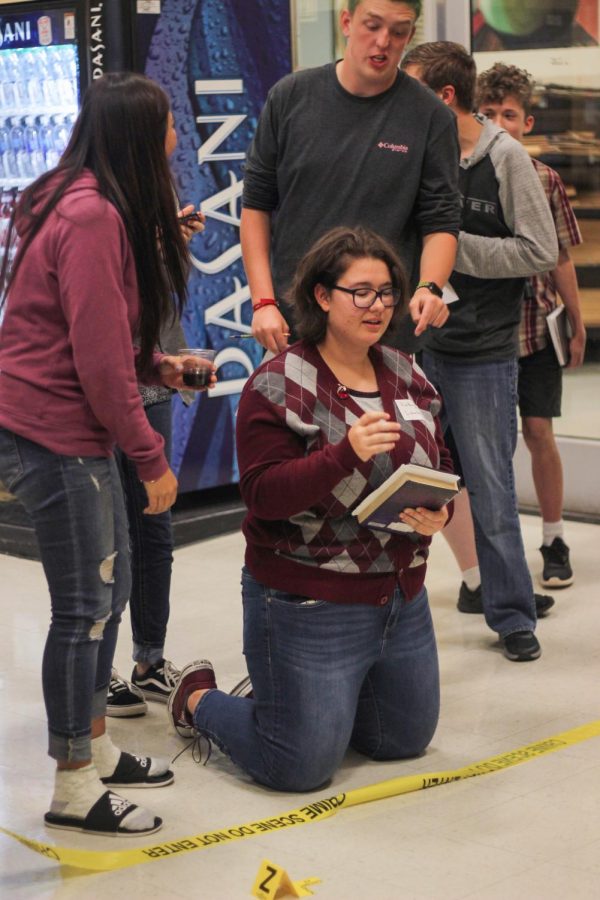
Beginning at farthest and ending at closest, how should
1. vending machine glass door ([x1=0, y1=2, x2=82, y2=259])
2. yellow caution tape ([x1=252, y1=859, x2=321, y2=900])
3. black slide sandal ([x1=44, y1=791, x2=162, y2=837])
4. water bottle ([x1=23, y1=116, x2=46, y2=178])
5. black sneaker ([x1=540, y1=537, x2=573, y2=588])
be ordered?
1. water bottle ([x1=23, y1=116, x2=46, y2=178])
2. vending machine glass door ([x1=0, y1=2, x2=82, y2=259])
3. black sneaker ([x1=540, y1=537, x2=573, y2=588])
4. black slide sandal ([x1=44, y1=791, x2=162, y2=837])
5. yellow caution tape ([x1=252, y1=859, x2=321, y2=900])

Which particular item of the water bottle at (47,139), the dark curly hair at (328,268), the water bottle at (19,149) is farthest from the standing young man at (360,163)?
the water bottle at (19,149)

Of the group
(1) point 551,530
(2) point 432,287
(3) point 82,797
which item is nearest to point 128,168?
(2) point 432,287

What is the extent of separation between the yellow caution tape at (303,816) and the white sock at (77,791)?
0.32 ft

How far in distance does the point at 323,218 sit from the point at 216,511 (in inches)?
94.7

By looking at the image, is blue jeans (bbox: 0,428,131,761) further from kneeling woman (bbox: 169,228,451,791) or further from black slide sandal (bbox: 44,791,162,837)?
kneeling woman (bbox: 169,228,451,791)

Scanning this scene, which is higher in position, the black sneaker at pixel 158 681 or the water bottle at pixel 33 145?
the water bottle at pixel 33 145

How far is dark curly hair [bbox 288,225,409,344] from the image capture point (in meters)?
3.17

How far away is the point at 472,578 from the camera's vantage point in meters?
4.65

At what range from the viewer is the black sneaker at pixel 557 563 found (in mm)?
4934

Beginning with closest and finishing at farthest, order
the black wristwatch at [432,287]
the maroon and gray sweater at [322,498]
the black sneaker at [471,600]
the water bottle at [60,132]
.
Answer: the maroon and gray sweater at [322,498], the black wristwatch at [432,287], the black sneaker at [471,600], the water bottle at [60,132]

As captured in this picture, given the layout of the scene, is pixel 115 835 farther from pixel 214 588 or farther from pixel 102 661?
pixel 214 588

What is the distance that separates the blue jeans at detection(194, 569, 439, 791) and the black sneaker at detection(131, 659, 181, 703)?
18.6 inches

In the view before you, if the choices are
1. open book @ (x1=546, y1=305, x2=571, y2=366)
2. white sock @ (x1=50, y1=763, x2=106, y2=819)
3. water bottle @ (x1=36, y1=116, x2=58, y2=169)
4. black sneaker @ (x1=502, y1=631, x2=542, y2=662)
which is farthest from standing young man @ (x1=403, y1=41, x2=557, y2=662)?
water bottle @ (x1=36, y1=116, x2=58, y2=169)

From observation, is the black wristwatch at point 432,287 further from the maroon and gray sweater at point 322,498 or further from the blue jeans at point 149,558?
the blue jeans at point 149,558
